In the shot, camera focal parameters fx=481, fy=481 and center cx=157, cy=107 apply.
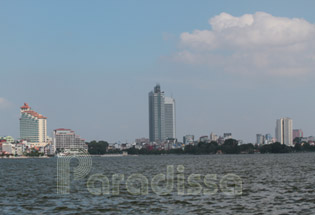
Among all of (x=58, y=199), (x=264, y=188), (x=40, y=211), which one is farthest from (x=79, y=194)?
(x=264, y=188)

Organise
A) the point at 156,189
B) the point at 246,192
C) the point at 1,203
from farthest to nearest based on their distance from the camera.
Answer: the point at 156,189
the point at 246,192
the point at 1,203

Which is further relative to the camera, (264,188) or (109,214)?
(264,188)

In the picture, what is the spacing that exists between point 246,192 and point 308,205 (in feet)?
34.8

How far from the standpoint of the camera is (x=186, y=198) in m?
47.8

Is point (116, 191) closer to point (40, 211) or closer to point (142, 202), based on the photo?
point (142, 202)

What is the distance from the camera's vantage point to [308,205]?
42938 millimetres

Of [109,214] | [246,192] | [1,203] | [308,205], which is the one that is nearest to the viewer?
→ [109,214]

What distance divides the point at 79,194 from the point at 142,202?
10544 mm

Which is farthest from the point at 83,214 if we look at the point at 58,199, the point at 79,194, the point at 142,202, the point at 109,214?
the point at 79,194

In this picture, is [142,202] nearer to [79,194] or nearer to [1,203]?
[79,194]

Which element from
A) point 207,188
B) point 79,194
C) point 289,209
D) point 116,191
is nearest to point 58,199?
point 79,194

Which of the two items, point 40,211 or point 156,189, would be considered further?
point 156,189

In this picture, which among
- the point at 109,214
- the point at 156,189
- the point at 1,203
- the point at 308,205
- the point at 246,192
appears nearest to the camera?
the point at 109,214

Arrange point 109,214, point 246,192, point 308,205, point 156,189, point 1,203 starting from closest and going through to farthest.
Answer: point 109,214 < point 308,205 < point 1,203 < point 246,192 < point 156,189
